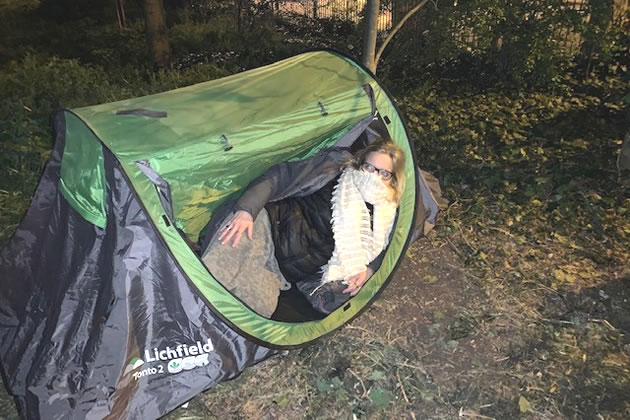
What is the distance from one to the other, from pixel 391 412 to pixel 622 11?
453 cm

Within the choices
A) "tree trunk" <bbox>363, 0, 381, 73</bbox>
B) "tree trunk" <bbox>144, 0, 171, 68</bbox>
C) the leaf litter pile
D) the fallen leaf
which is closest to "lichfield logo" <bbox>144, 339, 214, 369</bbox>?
the leaf litter pile

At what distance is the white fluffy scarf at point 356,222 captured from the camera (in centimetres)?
264

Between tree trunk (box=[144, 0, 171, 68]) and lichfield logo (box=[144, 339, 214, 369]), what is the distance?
17.8 feet

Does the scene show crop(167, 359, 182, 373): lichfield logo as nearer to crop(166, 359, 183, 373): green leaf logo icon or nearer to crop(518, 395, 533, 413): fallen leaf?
crop(166, 359, 183, 373): green leaf logo icon

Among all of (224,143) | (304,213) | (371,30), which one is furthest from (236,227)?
(371,30)

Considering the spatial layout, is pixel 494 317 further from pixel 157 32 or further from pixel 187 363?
pixel 157 32

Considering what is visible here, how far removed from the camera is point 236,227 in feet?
8.20

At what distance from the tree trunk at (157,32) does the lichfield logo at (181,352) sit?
5415 millimetres

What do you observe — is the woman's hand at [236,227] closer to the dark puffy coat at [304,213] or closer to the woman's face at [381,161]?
the dark puffy coat at [304,213]

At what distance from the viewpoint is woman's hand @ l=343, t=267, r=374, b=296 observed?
2.67 m

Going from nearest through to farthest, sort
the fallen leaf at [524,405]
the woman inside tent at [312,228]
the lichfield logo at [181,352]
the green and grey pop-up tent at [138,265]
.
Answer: the green and grey pop-up tent at [138,265] < the lichfield logo at [181,352] < the fallen leaf at [524,405] < the woman inside tent at [312,228]

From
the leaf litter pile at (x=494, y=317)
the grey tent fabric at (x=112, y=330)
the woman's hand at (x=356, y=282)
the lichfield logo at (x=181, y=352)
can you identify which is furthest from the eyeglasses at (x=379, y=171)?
the lichfield logo at (x=181, y=352)

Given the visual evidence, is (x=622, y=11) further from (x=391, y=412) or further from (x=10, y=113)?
(x=10, y=113)

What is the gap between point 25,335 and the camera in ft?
7.81
